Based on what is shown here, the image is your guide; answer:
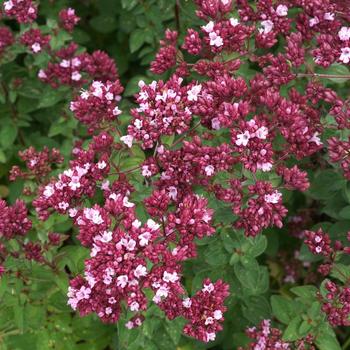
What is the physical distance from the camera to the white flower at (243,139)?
324cm

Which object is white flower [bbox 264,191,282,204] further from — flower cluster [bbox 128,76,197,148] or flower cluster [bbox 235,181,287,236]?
flower cluster [bbox 128,76,197,148]

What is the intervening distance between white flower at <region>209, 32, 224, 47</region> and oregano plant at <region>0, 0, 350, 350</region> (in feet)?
0.05

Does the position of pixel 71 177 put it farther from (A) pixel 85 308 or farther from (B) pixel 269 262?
(B) pixel 269 262

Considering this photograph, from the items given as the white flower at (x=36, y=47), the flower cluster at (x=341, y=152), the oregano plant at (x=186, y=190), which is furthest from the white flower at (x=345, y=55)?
the white flower at (x=36, y=47)

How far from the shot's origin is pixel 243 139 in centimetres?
326

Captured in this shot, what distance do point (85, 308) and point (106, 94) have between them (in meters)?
1.39

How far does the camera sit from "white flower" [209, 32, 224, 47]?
3.65 meters

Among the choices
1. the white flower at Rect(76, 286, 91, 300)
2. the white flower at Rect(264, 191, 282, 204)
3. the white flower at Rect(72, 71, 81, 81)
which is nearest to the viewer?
the white flower at Rect(76, 286, 91, 300)

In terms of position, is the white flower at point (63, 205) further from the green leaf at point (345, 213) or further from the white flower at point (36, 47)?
the green leaf at point (345, 213)

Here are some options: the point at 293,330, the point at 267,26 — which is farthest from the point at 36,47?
the point at 293,330

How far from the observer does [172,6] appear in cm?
499

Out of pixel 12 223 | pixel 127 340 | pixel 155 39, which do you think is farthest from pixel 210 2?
pixel 127 340

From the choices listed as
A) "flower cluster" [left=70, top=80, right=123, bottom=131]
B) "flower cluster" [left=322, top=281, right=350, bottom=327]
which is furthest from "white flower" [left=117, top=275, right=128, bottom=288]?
"flower cluster" [left=322, top=281, right=350, bottom=327]

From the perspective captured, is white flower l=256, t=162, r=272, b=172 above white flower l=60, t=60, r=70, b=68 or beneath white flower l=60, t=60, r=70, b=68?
above
